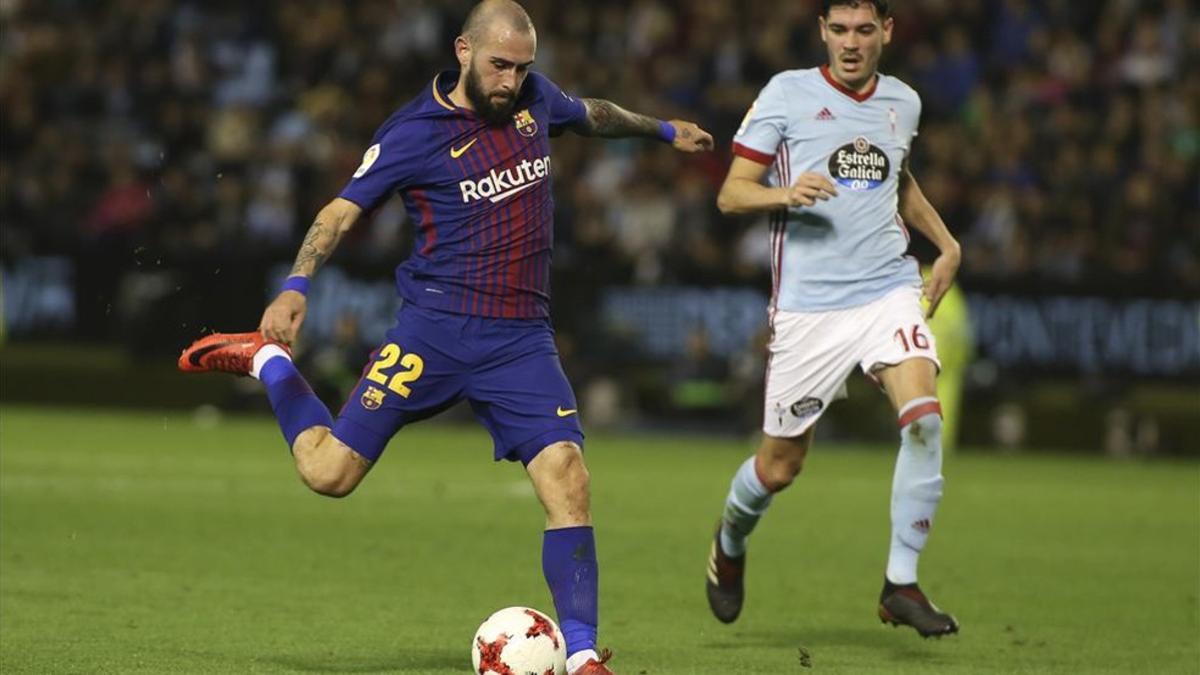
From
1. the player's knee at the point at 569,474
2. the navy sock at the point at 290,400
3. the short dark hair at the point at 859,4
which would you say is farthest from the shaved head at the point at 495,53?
the short dark hair at the point at 859,4

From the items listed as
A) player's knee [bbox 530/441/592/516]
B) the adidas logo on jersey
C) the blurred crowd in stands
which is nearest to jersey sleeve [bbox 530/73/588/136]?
the adidas logo on jersey

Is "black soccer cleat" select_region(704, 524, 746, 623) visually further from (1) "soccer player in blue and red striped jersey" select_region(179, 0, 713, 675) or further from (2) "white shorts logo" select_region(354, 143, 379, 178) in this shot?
(2) "white shorts logo" select_region(354, 143, 379, 178)

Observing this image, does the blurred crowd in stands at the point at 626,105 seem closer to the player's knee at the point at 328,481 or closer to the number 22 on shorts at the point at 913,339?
the number 22 on shorts at the point at 913,339

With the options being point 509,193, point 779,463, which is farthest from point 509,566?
point 509,193

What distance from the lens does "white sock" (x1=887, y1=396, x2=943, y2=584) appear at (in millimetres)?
8602

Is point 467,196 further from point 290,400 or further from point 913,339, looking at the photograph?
point 913,339

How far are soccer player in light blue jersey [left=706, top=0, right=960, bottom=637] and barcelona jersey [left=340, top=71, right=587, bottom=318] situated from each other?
137 cm

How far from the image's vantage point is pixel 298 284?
288 inches

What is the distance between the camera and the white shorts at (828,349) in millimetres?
8875

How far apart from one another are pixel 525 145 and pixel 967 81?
1661 centimetres

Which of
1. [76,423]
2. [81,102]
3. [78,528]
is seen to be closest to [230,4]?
[81,102]

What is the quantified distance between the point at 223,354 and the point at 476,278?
50.4 inches

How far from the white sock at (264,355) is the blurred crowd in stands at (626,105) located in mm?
14243

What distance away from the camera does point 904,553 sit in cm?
859
